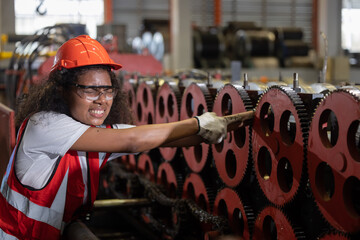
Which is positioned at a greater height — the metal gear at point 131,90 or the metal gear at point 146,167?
the metal gear at point 131,90

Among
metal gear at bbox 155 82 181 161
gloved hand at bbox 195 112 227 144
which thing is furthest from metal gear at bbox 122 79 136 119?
gloved hand at bbox 195 112 227 144

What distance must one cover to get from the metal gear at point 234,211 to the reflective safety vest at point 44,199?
0.64 metres

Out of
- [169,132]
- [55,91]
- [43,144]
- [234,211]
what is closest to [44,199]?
[43,144]

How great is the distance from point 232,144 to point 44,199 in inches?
33.1

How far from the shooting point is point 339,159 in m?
1.47

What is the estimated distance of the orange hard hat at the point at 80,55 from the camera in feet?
6.11

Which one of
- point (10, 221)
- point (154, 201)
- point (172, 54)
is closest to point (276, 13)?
point (172, 54)

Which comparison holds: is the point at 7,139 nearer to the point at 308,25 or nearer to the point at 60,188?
the point at 60,188

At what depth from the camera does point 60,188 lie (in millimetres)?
1986

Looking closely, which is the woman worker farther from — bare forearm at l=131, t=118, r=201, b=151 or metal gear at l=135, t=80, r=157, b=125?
metal gear at l=135, t=80, r=157, b=125

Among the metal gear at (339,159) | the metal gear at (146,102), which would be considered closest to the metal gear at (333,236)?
the metal gear at (339,159)

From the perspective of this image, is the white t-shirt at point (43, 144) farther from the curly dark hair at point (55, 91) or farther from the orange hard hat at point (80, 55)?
the orange hard hat at point (80, 55)

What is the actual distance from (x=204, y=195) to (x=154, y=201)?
0.59 metres

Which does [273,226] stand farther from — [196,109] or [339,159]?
[196,109]
